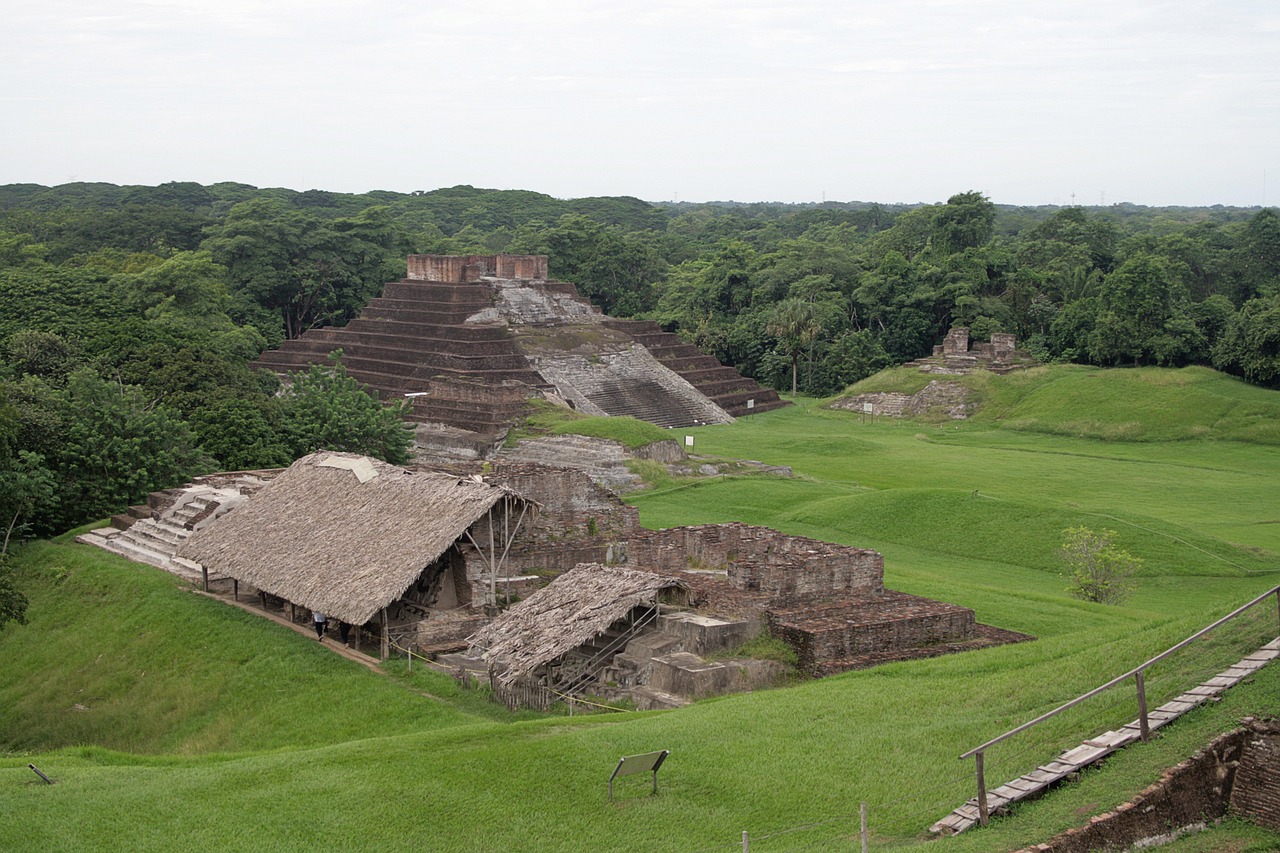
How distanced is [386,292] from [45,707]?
1436 inches

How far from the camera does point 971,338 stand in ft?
184

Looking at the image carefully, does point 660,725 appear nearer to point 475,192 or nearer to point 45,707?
point 45,707

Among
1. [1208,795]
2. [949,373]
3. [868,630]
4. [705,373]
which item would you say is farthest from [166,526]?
[949,373]

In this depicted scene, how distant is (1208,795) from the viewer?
9055 mm

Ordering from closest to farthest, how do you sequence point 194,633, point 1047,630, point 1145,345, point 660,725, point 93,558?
1. point 660,725
2. point 1047,630
3. point 194,633
4. point 93,558
5. point 1145,345

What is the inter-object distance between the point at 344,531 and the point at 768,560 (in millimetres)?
6468

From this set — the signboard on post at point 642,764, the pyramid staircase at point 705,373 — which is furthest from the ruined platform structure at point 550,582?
the pyramid staircase at point 705,373

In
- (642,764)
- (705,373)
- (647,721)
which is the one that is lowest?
(647,721)

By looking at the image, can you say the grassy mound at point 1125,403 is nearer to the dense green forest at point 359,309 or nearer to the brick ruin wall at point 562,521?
the dense green forest at point 359,309

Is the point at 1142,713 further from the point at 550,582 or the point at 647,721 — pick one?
the point at 550,582

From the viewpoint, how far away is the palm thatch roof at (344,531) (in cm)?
1753

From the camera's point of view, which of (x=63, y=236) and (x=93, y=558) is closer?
(x=93, y=558)

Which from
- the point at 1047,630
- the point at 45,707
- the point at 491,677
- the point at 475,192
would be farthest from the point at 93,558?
the point at 475,192

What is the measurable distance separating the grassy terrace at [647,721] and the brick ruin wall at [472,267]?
84.0ft
